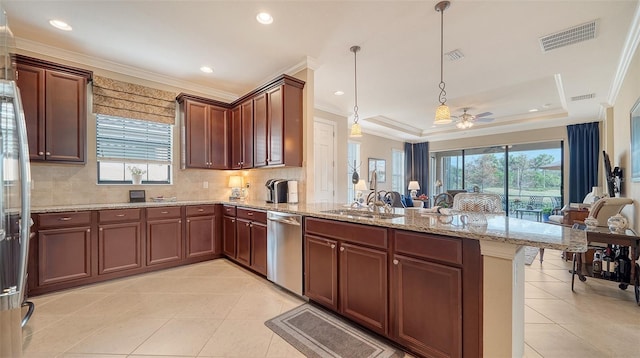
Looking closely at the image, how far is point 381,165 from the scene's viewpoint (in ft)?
25.9

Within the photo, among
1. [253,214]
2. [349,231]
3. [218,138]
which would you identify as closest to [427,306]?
[349,231]

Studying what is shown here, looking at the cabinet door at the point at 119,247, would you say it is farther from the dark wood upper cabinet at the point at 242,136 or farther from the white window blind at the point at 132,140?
the dark wood upper cabinet at the point at 242,136

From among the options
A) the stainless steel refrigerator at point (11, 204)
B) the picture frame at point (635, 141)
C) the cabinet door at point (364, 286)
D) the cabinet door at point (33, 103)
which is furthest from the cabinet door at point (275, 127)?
the picture frame at point (635, 141)

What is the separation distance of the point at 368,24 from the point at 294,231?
2288 mm

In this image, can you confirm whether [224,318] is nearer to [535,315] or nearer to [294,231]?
[294,231]

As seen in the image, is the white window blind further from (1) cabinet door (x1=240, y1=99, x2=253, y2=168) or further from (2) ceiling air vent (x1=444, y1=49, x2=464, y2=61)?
(2) ceiling air vent (x1=444, y1=49, x2=464, y2=61)

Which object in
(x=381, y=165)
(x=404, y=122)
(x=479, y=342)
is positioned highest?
(x=404, y=122)

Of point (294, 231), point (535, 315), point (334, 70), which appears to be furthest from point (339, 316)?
point (334, 70)

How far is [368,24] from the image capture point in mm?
2654

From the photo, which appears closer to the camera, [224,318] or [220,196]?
[224,318]

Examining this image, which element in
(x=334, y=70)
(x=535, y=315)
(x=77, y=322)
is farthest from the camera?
(x=334, y=70)

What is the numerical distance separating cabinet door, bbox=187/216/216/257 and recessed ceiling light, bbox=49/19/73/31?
2.50 meters

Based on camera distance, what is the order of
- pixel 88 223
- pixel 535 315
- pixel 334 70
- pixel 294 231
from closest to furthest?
1. pixel 535 315
2. pixel 294 231
3. pixel 88 223
4. pixel 334 70

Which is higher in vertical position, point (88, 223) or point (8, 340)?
point (88, 223)
